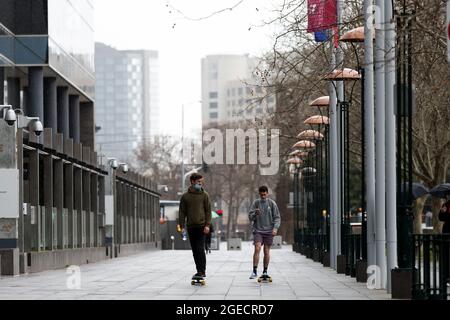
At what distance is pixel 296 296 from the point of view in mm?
18438

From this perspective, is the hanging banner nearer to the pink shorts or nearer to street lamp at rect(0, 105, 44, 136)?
the pink shorts

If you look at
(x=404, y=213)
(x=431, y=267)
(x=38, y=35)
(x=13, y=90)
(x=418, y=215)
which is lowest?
(x=418, y=215)

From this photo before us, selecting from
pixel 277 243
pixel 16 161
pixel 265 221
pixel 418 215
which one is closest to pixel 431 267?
pixel 265 221

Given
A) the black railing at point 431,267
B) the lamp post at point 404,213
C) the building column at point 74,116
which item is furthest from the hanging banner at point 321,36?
the building column at point 74,116

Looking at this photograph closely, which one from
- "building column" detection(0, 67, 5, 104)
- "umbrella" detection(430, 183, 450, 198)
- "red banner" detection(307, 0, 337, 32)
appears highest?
"building column" detection(0, 67, 5, 104)

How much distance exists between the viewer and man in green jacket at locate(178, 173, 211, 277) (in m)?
21.3

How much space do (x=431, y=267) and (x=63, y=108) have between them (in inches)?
1636

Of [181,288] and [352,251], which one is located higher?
[352,251]

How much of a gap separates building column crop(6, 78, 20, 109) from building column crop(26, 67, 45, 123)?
1.54 m

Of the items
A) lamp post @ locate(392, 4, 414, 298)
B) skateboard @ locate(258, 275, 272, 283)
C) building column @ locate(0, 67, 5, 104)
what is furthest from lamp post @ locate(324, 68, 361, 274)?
building column @ locate(0, 67, 5, 104)

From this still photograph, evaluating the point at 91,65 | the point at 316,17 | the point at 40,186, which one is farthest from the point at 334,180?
the point at 91,65

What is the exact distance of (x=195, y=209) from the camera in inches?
840

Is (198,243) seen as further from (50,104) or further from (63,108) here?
(63,108)

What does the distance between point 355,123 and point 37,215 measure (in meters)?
22.1
